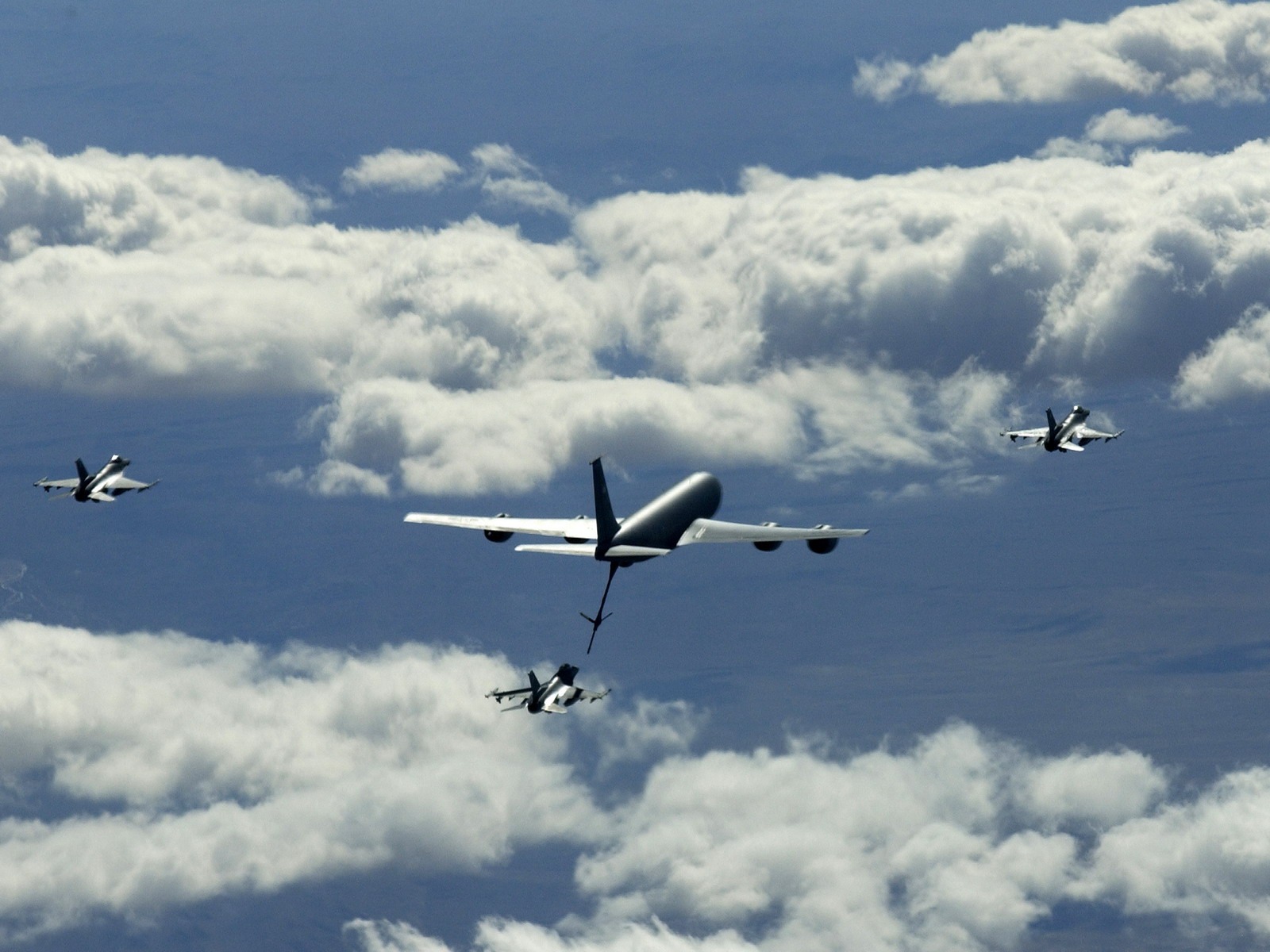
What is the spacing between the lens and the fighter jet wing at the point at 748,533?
11469 centimetres

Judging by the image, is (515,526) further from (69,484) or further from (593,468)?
(69,484)

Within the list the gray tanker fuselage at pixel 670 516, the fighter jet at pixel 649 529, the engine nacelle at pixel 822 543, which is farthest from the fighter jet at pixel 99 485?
the engine nacelle at pixel 822 543

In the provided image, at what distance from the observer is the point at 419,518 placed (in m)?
121

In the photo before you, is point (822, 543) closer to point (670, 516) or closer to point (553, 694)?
point (670, 516)

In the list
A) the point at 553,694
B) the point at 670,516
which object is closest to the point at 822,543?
the point at 670,516

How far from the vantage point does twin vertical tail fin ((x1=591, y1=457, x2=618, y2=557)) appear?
110125 millimetres

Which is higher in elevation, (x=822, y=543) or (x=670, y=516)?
(x=670, y=516)

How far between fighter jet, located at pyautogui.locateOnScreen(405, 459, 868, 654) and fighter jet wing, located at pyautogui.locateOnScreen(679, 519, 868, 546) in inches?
2.5

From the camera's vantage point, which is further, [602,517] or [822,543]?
[822,543]

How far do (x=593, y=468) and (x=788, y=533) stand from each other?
16.7 meters

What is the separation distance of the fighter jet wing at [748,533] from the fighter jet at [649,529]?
0.06m

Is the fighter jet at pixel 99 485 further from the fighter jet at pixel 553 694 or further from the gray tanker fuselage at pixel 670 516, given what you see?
the gray tanker fuselage at pixel 670 516

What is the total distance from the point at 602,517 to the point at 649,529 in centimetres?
1121

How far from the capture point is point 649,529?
12206 cm
